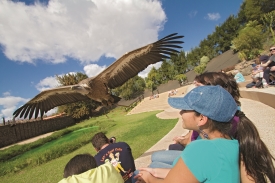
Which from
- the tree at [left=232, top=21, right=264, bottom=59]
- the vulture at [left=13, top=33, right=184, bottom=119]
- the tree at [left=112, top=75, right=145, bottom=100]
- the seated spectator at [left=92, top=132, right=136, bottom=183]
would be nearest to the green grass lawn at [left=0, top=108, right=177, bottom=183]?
the vulture at [left=13, top=33, right=184, bottom=119]

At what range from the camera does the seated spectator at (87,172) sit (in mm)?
1312

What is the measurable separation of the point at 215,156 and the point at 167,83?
42.9 meters

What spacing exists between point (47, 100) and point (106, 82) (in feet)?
8.17

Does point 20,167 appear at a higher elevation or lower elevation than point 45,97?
lower

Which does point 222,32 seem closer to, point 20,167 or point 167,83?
point 167,83

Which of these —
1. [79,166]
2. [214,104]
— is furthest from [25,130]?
[214,104]

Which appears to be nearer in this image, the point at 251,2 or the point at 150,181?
the point at 150,181

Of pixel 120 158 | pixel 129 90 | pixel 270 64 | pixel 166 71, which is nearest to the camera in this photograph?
pixel 120 158

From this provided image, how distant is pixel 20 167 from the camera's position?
8.74 meters

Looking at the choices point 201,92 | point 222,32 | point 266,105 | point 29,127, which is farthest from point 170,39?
point 222,32

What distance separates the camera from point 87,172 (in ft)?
4.46

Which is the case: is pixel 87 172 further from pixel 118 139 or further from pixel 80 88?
pixel 118 139

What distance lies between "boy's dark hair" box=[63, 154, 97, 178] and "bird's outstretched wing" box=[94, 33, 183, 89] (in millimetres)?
4728

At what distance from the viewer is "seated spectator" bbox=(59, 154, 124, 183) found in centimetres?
131
